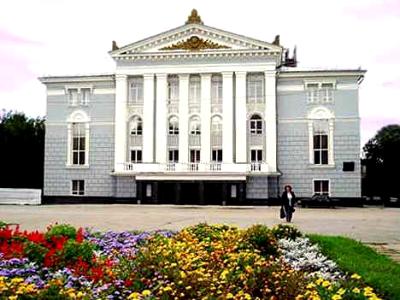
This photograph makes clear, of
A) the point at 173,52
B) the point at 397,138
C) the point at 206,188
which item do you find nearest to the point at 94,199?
the point at 206,188

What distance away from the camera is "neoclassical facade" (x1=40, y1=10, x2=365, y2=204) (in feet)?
151

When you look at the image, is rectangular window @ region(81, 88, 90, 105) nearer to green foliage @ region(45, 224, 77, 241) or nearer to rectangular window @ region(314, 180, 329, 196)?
rectangular window @ region(314, 180, 329, 196)

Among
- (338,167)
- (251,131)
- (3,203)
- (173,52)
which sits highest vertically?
(173,52)

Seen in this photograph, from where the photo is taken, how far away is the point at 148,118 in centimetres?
4772

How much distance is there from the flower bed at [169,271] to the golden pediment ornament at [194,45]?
38.0 meters

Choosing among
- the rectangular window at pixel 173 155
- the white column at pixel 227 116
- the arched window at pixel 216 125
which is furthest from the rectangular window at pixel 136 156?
the white column at pixel 227 116

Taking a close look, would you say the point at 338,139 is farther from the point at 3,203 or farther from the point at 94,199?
the point at 3,203

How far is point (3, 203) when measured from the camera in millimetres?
47219

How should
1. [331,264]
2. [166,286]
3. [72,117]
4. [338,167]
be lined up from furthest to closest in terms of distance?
[72,117] → [338,167] → [331,264] → [166,286]

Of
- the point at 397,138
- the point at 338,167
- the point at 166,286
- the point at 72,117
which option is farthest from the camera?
the point at 397,138

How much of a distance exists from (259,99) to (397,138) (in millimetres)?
23470

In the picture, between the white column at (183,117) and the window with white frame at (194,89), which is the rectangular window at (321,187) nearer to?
the white column at (183,117)

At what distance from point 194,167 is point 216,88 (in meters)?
7.46

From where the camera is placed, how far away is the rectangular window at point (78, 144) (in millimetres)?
49406
